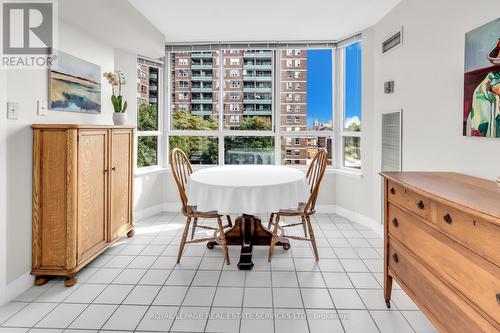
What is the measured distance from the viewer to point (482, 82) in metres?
1.97

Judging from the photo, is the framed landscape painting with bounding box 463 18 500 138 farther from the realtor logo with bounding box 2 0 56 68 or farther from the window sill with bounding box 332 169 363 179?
the realtor logo with bounding box 2 0 56 68

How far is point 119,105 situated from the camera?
342 cm

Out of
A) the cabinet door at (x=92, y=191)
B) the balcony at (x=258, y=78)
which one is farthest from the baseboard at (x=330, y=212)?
the balcony at (x=258, y=78)

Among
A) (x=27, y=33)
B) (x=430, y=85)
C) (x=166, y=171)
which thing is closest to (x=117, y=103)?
(x=27, y=33)

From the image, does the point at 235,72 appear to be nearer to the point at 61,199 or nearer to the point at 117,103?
the point at 117,103

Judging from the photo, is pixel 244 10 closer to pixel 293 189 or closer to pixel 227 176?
pixel 227 176

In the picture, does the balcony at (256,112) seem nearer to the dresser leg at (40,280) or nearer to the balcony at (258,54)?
the balcony at (258,54)

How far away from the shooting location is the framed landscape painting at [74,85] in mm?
2670

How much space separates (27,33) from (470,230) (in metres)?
3.06

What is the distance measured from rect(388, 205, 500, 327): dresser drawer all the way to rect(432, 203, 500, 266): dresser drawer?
0.11 ft

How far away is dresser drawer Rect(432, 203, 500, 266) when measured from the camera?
46.1 inches

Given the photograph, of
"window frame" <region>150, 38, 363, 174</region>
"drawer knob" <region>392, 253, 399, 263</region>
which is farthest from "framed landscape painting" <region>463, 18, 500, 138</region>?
"window frame" <region>150, 38, 363, 174</region>

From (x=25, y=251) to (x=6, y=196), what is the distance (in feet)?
1.48

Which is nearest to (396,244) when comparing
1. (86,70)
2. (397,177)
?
(397,177)
